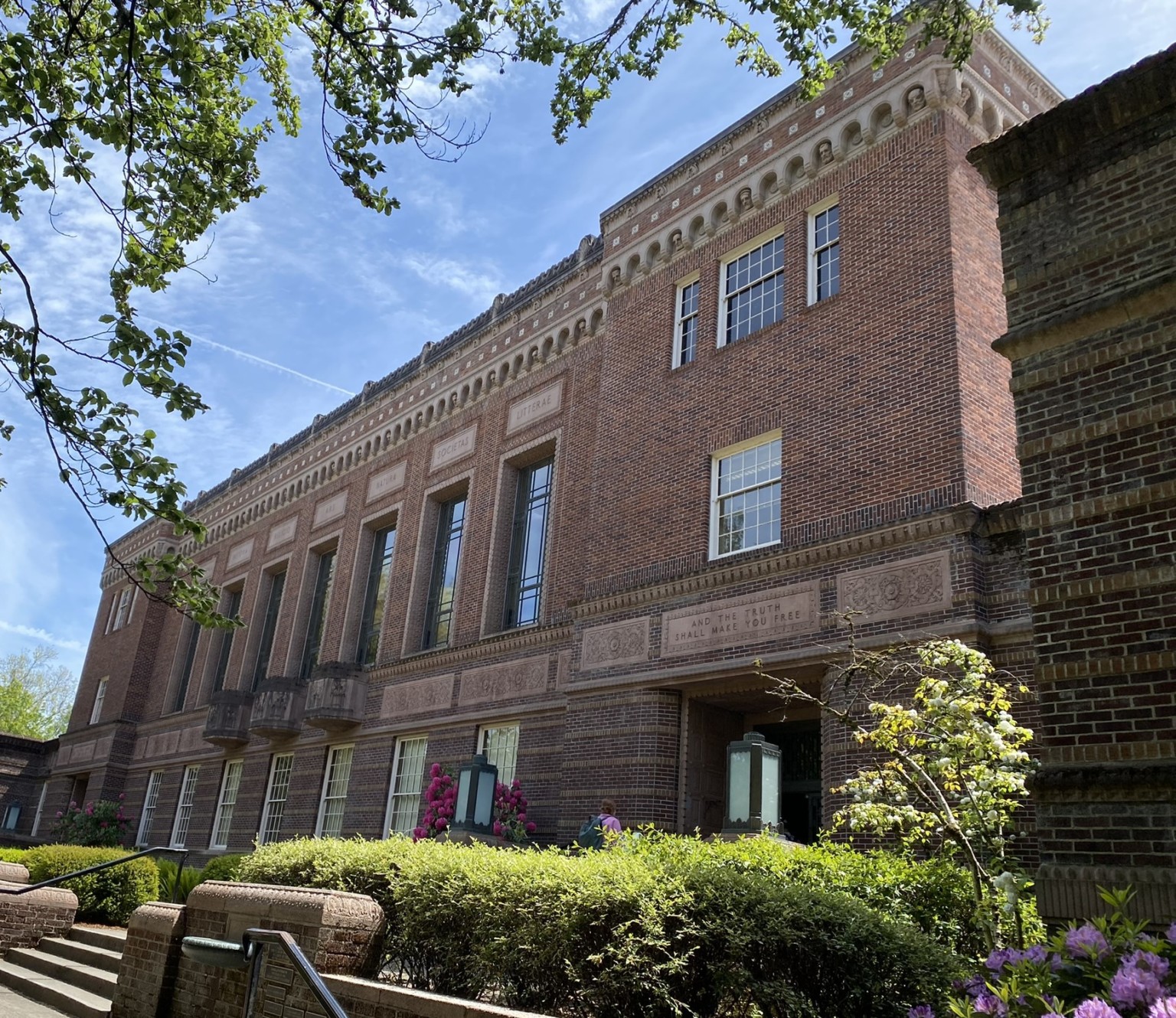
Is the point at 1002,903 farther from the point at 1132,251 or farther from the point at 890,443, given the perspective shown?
the point at 890,443

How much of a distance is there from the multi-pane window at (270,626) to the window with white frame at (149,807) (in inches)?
264

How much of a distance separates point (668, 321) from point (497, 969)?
13496mm

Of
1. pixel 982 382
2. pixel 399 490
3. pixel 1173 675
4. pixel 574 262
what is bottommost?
pixel 1173 675

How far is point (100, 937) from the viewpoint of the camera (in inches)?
532

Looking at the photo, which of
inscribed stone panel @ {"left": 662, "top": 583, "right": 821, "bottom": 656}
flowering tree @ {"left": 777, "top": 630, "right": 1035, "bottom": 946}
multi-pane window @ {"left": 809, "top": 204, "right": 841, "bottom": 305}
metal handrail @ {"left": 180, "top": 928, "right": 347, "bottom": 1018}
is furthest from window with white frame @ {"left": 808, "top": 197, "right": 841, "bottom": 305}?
metal handrail @ {"left": 180, "top": 928, "right": 347, "bottom": 1018}

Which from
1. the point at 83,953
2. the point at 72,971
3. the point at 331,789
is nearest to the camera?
the point at 72,971

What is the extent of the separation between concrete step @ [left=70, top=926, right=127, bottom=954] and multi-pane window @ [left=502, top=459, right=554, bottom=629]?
9408 millimetres

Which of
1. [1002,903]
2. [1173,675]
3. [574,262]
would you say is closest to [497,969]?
[1002,903]

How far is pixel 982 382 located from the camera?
13227 mm

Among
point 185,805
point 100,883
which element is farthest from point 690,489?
point 185,805

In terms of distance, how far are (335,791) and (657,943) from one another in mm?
20055

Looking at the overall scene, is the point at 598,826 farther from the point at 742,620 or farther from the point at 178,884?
the point at 178,884

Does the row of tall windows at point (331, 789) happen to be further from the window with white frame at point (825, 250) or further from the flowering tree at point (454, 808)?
the window with white frame at point (825, 250)

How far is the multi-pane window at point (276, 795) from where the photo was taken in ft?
85.8
